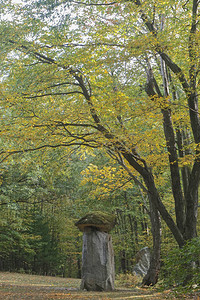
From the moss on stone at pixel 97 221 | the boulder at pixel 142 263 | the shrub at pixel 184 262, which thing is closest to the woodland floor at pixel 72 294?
the shrub at pixel 184 262

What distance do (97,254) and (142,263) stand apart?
5.58 meters

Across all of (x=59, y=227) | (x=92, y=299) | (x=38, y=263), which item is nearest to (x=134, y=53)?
(x=92, y=299)

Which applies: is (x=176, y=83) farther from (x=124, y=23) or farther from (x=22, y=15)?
(x=22, y=15)

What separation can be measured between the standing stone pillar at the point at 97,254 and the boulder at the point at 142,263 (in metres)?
4.77

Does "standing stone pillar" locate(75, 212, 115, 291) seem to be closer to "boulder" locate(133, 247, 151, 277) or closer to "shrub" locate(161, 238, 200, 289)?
"boulder" locate(133, 247, 151, 277)

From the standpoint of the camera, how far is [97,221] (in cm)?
889

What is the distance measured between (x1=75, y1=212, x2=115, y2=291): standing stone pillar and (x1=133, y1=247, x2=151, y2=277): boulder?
4.77 meters

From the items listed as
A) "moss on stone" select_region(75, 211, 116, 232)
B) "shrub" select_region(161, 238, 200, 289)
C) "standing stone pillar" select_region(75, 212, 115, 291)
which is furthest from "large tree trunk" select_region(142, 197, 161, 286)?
"shrub" select_region(161, 238, 200, 289)

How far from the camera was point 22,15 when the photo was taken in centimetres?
696

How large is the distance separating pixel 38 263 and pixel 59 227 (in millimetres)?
3335

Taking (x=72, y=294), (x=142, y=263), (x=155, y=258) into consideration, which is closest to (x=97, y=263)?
(x=72, y=294)

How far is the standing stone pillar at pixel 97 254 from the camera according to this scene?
8547 millimetres

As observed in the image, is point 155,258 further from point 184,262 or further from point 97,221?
point 184,262

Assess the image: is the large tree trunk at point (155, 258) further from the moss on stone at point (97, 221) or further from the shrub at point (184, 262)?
the shrub at point (184, 262)
